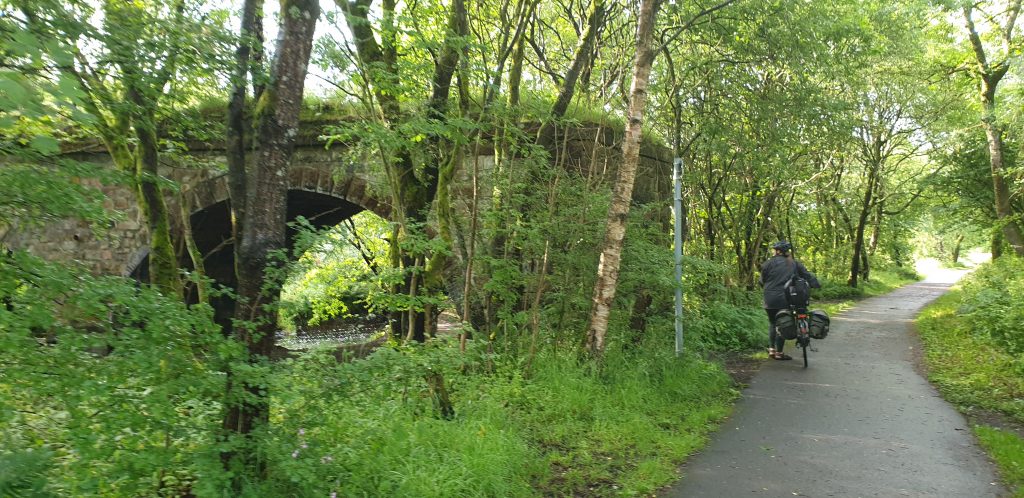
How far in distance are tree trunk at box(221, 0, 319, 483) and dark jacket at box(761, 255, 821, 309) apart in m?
6.74

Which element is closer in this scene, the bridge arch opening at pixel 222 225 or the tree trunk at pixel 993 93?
the bridge arch opening at pixel 222 225

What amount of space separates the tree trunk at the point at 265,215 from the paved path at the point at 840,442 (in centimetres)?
259

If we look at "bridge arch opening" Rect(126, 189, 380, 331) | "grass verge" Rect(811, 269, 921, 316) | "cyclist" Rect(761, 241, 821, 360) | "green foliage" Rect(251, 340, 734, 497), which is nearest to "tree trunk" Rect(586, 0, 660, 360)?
"green foliage" Rect(251, 340, 734, 497)

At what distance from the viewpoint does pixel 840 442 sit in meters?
5.25

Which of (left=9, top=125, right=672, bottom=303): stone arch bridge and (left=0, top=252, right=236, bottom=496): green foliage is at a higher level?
(left=9, top=125, right=672, bottom=303): stone arch bridge

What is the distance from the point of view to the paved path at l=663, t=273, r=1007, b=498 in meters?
4.32

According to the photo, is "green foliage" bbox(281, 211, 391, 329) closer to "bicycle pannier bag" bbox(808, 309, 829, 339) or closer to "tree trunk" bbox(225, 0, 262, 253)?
"tree trunk" bbox(225, 0, 262, 253)

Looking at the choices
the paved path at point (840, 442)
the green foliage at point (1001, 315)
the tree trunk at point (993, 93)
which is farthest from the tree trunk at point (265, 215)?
the tree trunk at point (993, 93)

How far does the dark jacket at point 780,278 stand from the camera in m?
8.47

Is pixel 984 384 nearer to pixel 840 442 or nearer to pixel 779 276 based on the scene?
pixel 779 276

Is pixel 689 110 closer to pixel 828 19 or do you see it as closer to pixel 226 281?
pixel 828 19

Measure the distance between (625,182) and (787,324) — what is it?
339 centimetres

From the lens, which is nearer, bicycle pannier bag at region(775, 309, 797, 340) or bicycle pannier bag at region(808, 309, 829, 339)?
bicycle pannier bag at region(808, 309, 829, 339)

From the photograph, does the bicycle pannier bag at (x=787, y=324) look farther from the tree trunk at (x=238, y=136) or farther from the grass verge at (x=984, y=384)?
the tree trunk at (x=238, y=136)
